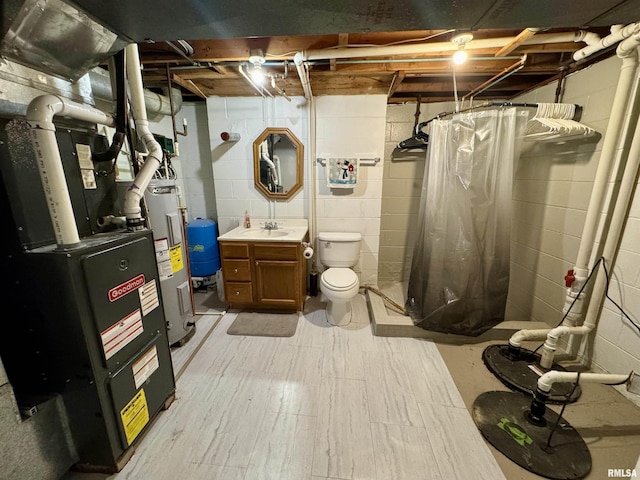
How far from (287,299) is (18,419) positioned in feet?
5.74

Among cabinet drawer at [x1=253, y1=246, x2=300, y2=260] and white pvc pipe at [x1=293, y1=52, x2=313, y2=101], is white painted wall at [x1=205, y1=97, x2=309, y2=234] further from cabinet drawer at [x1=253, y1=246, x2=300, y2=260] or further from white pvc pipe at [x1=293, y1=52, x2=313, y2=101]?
cabinet drawer at [x1=253, y1=246, x2=300, y2=260]

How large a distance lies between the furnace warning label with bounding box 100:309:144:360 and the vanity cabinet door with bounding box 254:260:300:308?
121 centimetres

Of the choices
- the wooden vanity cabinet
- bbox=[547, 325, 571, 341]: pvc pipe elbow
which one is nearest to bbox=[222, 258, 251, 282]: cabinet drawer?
the wooden vanity cabinet

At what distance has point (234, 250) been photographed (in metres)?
2.40

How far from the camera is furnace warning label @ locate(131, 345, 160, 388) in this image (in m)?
1.28

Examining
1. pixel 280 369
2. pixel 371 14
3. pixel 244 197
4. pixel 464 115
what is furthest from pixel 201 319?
pixel 464 115

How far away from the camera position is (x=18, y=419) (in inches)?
38.4

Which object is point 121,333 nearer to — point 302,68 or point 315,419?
point 315,419

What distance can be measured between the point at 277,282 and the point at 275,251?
1.05 feet

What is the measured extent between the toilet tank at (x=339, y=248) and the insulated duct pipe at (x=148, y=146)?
1.62 metres

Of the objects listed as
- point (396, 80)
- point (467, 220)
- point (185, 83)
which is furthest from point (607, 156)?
point (185, 83)

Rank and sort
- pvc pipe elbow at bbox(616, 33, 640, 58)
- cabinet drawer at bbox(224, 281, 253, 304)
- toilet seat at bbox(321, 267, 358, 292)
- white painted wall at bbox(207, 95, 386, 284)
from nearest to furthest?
pvc pipe elbow at bbox(616, 33, 640, 58), toilet seat at bbox(321, 267, 358, 292), cabinet drawer at bbox(224, 281, 253, 304), white painted wall at bbox(207, 95, 386, 284)

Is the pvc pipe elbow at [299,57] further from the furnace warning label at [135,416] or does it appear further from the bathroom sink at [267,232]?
the furnace warning label at [135,416]

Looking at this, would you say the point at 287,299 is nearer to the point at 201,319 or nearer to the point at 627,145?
the point at 201,319
